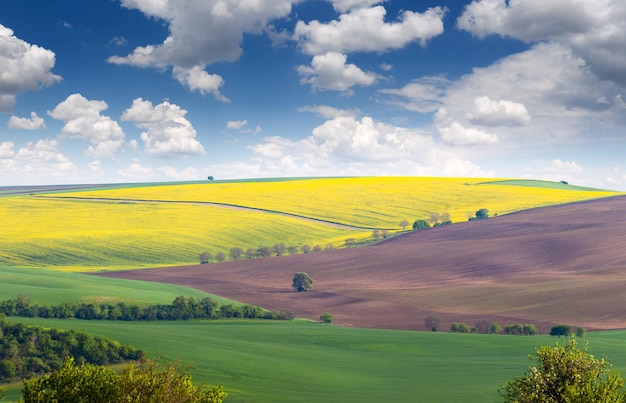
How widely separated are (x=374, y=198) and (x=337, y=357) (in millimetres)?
120471

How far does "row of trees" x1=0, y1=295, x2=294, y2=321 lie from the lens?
229 ft

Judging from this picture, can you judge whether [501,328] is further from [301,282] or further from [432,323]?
[301,282]

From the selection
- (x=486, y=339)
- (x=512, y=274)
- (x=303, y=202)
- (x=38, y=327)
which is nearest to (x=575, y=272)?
(x=512, y=274)

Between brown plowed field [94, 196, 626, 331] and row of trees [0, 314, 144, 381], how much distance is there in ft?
96.1

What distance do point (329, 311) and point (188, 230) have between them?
60.4 m

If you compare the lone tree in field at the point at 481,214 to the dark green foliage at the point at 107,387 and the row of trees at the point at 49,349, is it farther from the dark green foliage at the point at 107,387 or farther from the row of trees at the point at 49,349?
the dark green foliage at the point at 107,387

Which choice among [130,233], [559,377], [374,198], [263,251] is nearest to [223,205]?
[130,233]

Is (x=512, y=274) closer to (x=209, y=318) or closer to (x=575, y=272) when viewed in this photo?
(x=575, y=272)

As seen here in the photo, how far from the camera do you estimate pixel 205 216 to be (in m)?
149

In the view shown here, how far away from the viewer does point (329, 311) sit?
81000mm

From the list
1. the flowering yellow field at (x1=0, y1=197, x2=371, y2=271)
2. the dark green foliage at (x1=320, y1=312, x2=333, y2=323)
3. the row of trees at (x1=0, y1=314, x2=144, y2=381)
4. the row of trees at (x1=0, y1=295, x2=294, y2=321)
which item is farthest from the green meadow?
the flowering yellow field at (x1=0, y1=197, x2=371, y2=271)

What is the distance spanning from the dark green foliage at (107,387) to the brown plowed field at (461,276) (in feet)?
163

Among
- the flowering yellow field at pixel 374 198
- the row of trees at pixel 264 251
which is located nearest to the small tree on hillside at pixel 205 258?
the row of trees at pixel 264 251

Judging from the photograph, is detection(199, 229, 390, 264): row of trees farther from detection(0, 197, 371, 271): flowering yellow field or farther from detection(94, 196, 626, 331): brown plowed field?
detection(94, 196, 626, 331): brown plowed field
